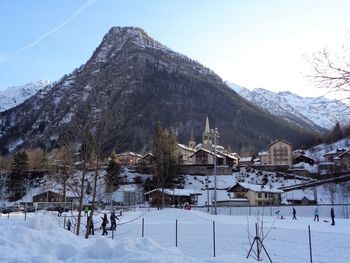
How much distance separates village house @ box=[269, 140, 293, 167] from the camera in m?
128

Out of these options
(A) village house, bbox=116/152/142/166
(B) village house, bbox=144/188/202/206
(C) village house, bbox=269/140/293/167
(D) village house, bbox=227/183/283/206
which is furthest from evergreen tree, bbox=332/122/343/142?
(B) village house, bbox=144/188/202/206

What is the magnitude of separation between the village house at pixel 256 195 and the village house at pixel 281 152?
55.0 m

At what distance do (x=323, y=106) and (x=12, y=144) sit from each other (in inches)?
8051

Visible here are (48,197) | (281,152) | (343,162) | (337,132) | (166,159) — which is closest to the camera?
(166,159)

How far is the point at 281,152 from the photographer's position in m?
129

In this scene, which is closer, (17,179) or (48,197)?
(48,197)

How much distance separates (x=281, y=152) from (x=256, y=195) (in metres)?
60.3

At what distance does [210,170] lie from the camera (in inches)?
3981

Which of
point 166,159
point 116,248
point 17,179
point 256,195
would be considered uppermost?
point 166,159

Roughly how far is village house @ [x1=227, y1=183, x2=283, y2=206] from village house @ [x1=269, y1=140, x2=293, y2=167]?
54955 millimetres

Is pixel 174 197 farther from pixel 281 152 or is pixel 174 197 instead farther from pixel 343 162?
pixel 281 152

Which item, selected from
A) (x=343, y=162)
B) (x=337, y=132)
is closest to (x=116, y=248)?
(x=337, y=132)

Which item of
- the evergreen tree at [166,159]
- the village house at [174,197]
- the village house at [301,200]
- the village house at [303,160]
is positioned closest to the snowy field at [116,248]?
the evergreen tree at [166,159]

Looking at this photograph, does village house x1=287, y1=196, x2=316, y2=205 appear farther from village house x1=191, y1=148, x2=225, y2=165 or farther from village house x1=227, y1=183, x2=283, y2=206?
village house x1=191, y1=148, x2=225, y2=165
